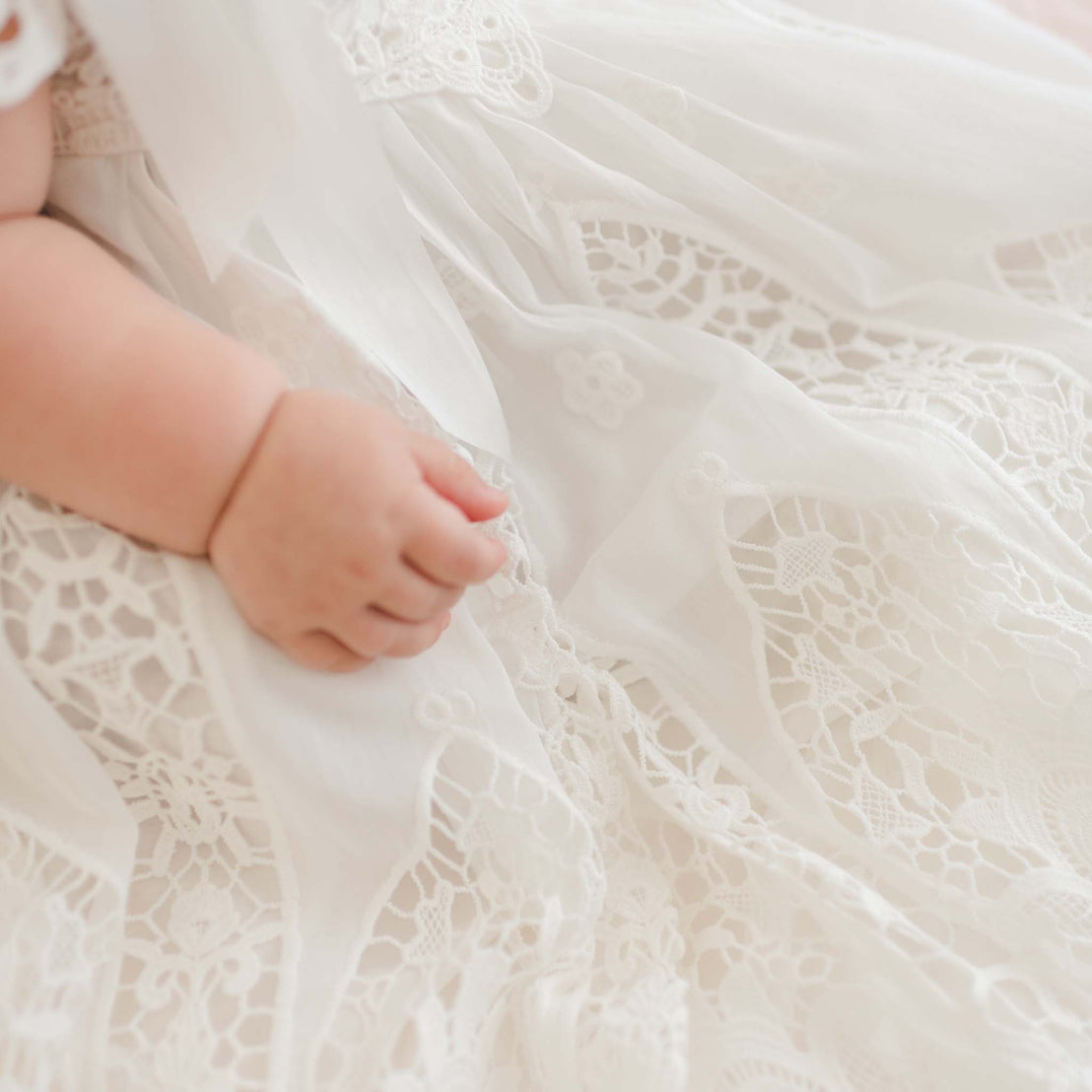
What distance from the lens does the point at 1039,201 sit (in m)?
0.66

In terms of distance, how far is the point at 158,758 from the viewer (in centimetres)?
52

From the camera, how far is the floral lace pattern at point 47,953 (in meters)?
0.47

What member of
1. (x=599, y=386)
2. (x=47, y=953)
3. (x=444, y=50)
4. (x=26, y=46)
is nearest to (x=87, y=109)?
(x=26, y=46)

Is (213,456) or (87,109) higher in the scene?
(87,109)

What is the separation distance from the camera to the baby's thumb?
52cm

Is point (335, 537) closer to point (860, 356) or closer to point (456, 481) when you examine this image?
point (456, 481)

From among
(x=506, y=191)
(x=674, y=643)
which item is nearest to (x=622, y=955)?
(x=674, y=643)

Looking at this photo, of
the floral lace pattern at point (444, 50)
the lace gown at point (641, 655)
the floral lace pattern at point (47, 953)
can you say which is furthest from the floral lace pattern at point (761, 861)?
the floral lace pattern at point (444, 50)

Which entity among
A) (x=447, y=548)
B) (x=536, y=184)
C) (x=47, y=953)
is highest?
(x=536, y=184)

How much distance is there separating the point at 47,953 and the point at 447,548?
26 cm

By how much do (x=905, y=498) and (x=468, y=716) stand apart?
0.84ft

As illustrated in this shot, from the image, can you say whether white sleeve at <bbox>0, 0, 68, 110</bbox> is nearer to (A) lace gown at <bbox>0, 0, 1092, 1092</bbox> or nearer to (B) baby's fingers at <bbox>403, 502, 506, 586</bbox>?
(A) lace gown at <bbox>0, 0, 1092, 1092</bbox>

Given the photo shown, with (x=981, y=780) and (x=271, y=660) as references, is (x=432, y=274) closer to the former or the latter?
(x=271, y=660)

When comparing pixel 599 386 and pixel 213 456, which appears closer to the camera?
pixel 213 456
